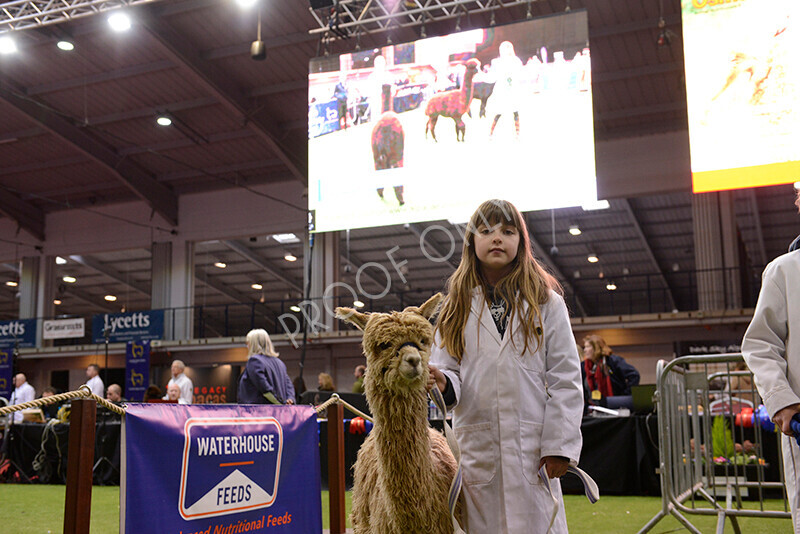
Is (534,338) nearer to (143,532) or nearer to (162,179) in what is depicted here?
(143,532)

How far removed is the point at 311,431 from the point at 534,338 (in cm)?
203

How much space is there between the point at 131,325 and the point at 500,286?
62.3 feet

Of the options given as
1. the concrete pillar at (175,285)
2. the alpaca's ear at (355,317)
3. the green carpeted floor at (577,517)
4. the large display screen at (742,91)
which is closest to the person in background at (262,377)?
the green carpeted floor at (577,517)

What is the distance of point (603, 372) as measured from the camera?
8164 millimetres

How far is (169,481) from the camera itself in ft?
9.48

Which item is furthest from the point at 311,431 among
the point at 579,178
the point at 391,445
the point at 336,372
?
the point at 336,372

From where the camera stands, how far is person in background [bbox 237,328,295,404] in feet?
21.6

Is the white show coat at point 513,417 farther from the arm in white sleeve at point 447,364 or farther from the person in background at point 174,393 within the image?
the person in background at point 174,393

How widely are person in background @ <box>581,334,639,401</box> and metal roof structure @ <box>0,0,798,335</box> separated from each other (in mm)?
5363

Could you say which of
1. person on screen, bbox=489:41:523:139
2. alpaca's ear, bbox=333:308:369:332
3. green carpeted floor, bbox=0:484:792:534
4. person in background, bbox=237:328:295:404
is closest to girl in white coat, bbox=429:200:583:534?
alpaca's ear, bbox=333:308:369:332

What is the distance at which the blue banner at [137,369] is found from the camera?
60.7 feet

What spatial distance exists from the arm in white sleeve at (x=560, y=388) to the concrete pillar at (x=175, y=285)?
1848 cm

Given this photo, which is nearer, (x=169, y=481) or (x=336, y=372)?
(x=169, y=481)

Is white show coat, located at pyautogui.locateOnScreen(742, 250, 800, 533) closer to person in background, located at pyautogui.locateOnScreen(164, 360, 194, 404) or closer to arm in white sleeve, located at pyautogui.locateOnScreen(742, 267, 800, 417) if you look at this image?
arm in white sleeve, located at pyautogui.locateOnScreen(742, 267, 800, 417)
